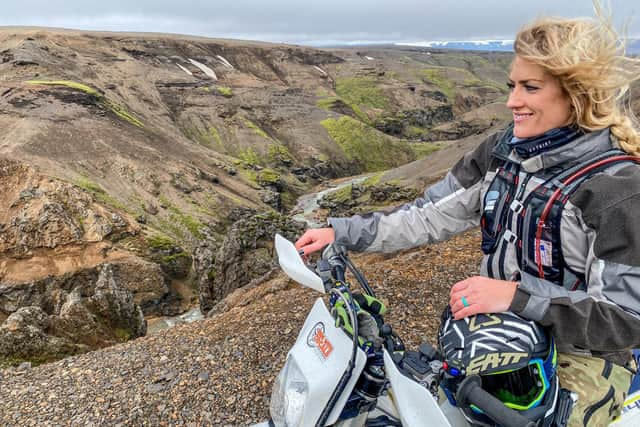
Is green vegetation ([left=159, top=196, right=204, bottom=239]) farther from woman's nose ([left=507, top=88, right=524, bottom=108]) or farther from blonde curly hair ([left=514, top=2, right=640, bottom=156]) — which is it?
blonde curly hair ([left=514, top=2, right=640, bottom=156])

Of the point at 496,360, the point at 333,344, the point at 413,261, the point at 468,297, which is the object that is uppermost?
the point at 468,297

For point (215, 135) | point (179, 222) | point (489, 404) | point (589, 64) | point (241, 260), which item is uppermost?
point (589, 64)

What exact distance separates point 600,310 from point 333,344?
1.10m

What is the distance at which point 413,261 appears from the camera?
809cm

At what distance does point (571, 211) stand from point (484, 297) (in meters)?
0.58

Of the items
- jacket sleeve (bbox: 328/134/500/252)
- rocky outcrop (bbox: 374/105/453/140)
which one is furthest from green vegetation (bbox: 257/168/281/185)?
jacket sleeve (bbox: 328/134/500/252)

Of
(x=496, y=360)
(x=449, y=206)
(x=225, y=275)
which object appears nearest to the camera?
(x=496, y=360)

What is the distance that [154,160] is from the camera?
137ft

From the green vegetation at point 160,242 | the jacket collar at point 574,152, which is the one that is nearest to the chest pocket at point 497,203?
the jacket collar at point 574,152

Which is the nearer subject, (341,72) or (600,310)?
(600,310)

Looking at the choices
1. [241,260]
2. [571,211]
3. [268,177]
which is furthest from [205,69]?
[571,211]

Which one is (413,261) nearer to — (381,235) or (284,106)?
(381,235)

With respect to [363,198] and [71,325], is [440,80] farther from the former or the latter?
[71,325]

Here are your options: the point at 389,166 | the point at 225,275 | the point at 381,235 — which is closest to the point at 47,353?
the point at 225,275
